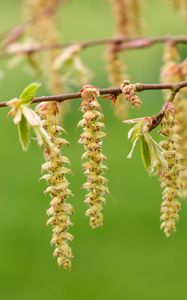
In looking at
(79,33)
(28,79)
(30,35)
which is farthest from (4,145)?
(79,33)

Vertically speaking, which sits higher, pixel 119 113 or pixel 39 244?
A: pixel 39 244

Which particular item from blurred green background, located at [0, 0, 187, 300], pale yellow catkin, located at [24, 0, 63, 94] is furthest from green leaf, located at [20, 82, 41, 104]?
blurred green background, located at [0, 0, 187, 300]

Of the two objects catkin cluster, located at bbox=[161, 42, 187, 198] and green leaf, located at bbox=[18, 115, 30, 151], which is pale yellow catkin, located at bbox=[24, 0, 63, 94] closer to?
catkin cluster, located at bbox=[161, 42, 187, 198]

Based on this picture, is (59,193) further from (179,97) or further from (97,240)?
(97,240)

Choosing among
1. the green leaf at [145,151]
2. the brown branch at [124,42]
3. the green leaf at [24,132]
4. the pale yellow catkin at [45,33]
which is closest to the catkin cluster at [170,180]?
the green leaf at [145,151]

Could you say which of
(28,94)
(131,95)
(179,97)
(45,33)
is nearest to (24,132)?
(28,94)

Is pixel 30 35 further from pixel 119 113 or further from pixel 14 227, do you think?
pixel 14 227
